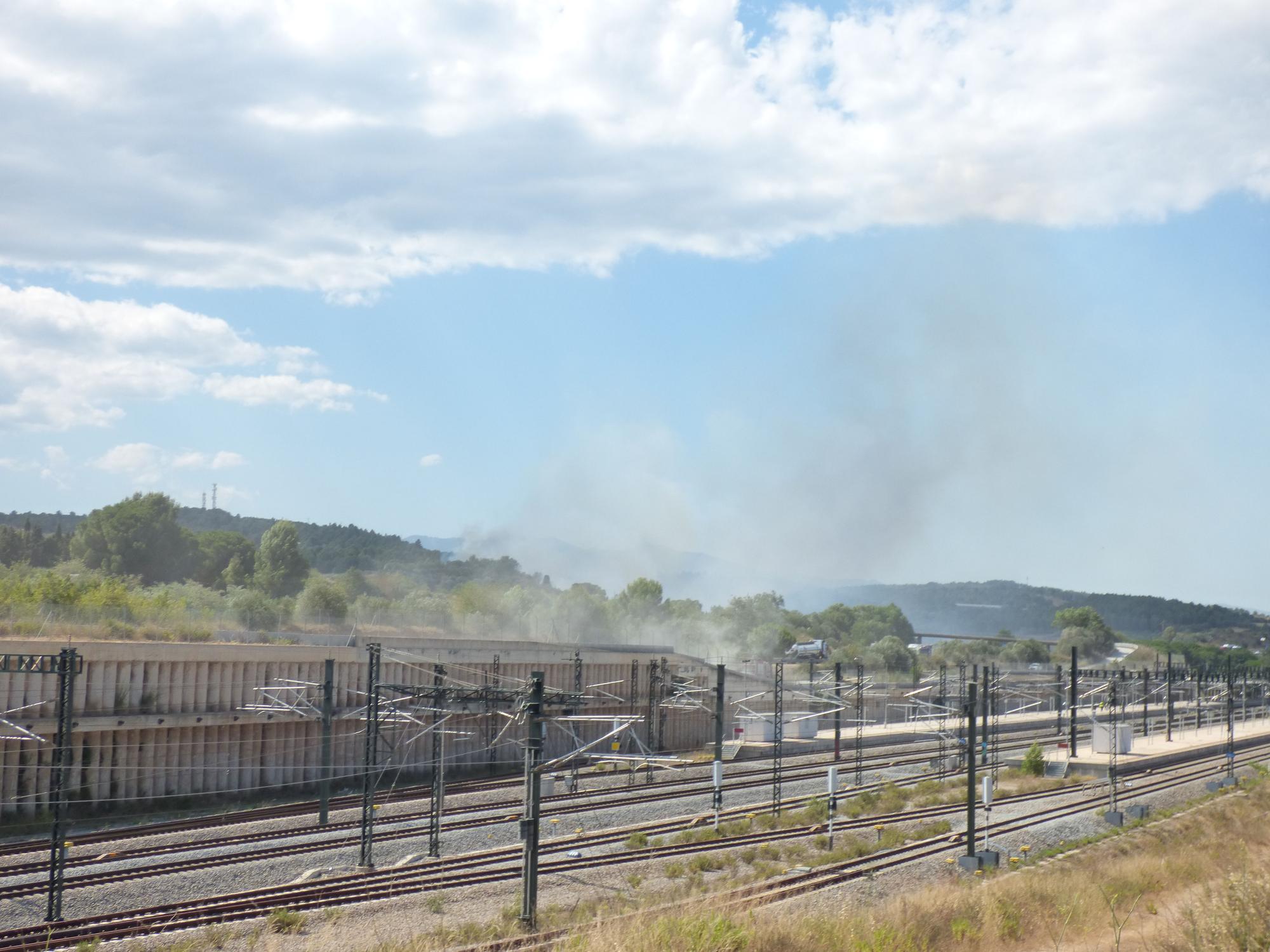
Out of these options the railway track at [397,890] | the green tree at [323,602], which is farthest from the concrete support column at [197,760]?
the green tree at [323,602]

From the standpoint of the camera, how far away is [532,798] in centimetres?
1788

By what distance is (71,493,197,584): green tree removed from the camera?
94.0 meters

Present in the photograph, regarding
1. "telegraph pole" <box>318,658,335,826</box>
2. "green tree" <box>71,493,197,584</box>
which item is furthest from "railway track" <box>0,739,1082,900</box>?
"green tree" <box>71,493,197,584</box>

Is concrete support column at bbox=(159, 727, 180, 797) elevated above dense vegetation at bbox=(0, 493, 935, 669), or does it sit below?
below

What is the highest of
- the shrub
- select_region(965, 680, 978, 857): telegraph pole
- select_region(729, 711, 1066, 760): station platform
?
select_region(965, 680, 978, 857): telegraph pole

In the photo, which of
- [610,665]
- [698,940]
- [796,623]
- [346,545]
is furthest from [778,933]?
[346,545]

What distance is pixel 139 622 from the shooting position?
40438 mm

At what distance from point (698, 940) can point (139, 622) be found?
32.4m

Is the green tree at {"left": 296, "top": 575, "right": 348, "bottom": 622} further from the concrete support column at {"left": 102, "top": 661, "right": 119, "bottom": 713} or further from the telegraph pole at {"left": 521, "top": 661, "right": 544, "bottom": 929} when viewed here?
the telegraph pole at {"left": 521, "top": 661, "right": 544, "bottom": 929}

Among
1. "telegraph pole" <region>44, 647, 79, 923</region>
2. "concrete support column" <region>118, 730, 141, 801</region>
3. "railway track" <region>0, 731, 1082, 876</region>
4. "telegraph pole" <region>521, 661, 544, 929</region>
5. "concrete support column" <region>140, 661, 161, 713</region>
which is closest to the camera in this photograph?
"telegraph pole" <region>521, 661, 544, 929</region>

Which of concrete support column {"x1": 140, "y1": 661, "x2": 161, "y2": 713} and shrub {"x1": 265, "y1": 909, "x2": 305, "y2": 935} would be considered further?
concrete support column {"x1": 140, "y1": 661, "x2": 161, "y2": 713}

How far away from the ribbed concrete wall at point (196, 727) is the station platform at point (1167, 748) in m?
25.6

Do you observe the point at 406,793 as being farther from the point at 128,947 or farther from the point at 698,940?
the point at 698,940

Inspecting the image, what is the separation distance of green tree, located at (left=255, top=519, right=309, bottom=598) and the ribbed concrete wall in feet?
199
